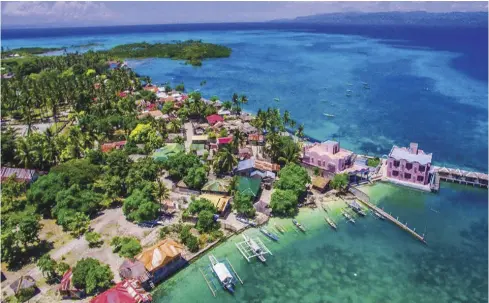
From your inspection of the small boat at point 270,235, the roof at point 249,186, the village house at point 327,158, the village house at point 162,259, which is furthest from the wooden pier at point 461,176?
the village house at point 162,259

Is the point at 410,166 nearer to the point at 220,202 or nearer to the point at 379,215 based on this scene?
the point at 379,215

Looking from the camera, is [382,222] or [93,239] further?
[382,222]

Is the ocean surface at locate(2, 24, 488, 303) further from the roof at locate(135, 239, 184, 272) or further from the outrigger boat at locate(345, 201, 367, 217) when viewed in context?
the roof at locate(135, 239, 184, 272)

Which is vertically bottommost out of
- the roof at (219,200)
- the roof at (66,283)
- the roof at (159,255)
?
the roof at (66,283)

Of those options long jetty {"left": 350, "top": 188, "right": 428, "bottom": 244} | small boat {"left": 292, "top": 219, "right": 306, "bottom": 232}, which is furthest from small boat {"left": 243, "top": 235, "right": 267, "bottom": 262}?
long jetty {"left": 350, "top": 188, "right": 428, "bottom": 244}

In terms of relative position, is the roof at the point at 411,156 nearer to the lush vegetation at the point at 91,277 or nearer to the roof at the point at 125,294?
the roof at the point at 125,294

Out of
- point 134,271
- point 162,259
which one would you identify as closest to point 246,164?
point 162,259
